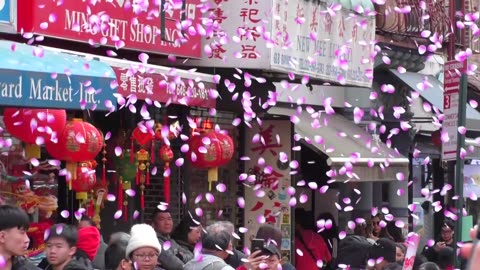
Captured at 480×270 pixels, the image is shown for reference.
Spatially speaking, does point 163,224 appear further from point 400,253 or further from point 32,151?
point 400,253

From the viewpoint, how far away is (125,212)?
13367 millimetres

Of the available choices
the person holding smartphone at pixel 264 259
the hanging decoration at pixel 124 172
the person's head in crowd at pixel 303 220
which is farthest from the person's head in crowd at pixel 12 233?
the person's head in crowd at pixel 303 220

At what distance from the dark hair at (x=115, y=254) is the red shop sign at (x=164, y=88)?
308cm

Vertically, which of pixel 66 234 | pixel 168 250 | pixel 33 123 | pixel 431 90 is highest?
pixel 431 90

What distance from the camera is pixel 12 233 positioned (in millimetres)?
7406

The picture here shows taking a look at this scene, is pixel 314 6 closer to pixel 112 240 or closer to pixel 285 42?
pixel 285 42

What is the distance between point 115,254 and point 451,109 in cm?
525

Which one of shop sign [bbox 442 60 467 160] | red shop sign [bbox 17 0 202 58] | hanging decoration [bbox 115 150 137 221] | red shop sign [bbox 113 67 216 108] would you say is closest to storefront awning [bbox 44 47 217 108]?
red shop sign [bbox 113 67 216 108]

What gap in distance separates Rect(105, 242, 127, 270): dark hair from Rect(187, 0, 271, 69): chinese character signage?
5125 millimetres

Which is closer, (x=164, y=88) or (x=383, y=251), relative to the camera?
(x=383, y=251)

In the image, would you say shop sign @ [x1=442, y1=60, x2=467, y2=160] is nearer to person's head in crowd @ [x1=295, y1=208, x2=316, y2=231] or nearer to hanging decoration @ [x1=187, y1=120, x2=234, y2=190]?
hanging decoration @ [x1=187, y1=120, x2=234, y2=190]

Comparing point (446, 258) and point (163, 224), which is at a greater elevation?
point (163, 224)

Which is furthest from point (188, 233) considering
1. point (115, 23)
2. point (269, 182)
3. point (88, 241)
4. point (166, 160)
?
point (269, 182)

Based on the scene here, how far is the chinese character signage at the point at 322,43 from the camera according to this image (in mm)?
13789
